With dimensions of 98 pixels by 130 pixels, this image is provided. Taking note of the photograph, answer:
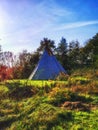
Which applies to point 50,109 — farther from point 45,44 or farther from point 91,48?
point 91,48

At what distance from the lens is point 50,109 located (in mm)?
11336

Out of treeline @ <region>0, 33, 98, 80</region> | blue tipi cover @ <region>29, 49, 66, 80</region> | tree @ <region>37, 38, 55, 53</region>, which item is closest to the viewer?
blue tipi cover @ <region>29, 49, 66, 80</region>

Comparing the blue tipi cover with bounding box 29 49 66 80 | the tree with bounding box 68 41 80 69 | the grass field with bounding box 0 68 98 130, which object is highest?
the tree with bounding box 68 41 80 69

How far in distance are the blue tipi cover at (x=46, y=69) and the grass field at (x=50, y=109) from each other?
6.85m

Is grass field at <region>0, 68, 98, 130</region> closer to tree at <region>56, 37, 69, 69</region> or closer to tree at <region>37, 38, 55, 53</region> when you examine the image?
tree at <region>37, 38, 55, 53</region>

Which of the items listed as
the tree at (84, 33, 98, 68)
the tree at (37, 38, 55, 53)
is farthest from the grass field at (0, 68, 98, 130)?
the tree at (84, 33, 98, 68)

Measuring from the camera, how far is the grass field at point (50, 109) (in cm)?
1020

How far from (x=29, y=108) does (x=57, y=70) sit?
39.3 feet

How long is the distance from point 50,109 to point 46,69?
12.0 m

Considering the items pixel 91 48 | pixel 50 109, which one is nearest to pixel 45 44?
pixel 50 109

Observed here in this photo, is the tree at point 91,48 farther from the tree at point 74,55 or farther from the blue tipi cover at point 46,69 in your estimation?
the blue tipi cover at point 46,69

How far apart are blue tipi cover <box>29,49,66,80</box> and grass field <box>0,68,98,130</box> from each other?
685cm

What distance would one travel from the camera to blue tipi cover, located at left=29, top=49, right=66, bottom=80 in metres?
23.0

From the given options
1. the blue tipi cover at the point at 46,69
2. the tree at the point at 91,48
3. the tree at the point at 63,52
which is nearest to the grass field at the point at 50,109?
the blue tipi cover at the point at 46,69
